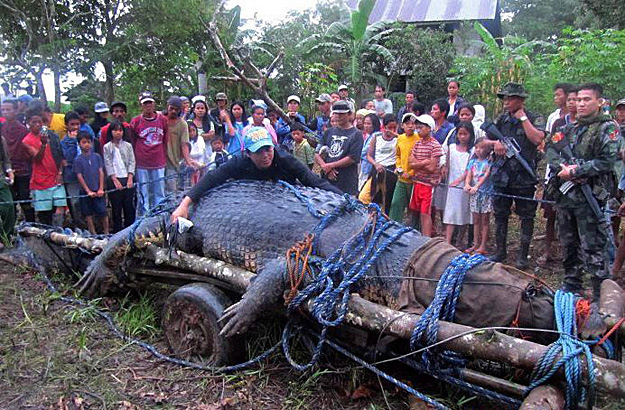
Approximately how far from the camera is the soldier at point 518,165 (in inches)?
203

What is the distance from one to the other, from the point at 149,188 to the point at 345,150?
9.28 feet

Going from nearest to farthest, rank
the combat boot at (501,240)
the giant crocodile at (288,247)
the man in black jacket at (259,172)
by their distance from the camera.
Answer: the giant crocodile at (288,247) → the man in black jacket at (259,172) → the combat boot at (501,240)

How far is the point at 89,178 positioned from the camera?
6281 millimetres

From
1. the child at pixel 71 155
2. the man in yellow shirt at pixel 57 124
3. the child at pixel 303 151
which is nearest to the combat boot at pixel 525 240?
the child at pixel 303 151

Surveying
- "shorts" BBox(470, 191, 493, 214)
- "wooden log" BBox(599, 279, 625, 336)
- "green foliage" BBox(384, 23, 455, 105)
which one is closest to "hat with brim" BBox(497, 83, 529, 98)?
"shorts" BBox(470, 191, 493, 214)

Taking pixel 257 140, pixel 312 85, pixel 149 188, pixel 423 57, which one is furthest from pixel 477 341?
pixel 423 57

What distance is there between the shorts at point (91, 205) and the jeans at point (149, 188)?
1.62 ft

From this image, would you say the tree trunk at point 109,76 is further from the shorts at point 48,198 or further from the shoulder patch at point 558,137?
the shoulder patch at point 558,137

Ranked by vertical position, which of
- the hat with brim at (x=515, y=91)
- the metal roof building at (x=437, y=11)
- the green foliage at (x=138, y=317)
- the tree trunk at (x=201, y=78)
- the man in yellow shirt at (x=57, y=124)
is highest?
the metal roof building at (x=437, y=11)

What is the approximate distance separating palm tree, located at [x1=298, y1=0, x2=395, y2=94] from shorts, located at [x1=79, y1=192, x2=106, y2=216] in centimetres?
1053

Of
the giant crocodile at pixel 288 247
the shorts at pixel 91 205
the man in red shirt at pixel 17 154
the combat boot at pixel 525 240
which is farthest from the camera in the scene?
the shorts at pixel 91 205

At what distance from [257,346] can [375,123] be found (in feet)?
14.8

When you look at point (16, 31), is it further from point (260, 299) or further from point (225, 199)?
point (260, 299)

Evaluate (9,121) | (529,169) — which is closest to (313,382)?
(529,169)
